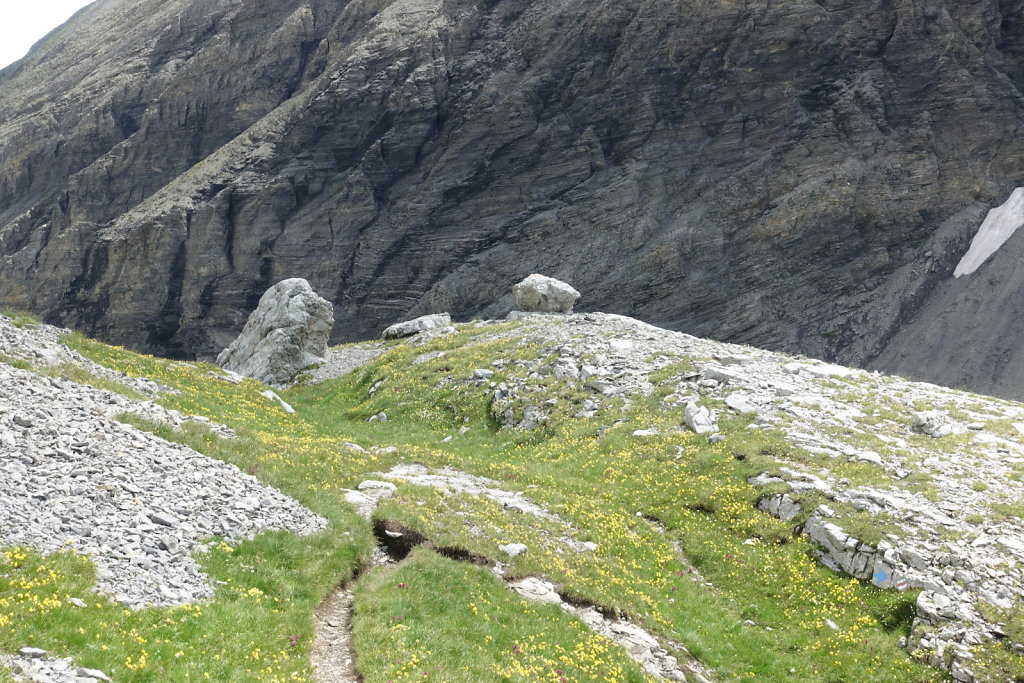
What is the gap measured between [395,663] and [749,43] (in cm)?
11815

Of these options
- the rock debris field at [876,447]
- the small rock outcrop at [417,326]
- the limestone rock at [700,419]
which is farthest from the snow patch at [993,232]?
the limestone rock at [700,419]

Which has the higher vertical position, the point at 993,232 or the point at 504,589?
the point at 504,589

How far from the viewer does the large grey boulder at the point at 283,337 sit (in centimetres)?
5547

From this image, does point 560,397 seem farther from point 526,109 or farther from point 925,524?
point 526,109

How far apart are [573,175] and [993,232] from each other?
2420 inches

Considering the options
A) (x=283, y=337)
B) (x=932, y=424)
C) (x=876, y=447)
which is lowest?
(x=932, y=424)

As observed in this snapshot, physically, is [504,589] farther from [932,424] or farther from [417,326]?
[417,326]

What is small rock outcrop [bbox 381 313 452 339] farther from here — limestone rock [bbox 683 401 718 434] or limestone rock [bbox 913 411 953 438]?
limestone rock [bbox 913 411 953 438]

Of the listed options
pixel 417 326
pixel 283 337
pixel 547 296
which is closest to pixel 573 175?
pixel 547 296

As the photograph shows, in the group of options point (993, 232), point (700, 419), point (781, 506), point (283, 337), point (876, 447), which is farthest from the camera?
point (993, 232)

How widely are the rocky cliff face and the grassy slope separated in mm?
78022

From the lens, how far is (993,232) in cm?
9631

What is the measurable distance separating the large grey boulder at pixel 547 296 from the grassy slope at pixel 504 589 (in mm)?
31334

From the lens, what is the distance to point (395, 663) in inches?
479
